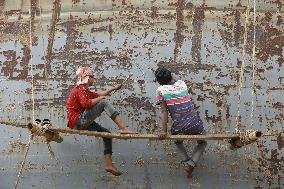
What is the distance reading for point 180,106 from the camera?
13.3 ft

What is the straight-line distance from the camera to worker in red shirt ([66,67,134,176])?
4.09 metres

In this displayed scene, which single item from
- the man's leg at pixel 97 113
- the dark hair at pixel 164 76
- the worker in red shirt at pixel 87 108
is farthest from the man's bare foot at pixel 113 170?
the dark hair at pixel 164 76

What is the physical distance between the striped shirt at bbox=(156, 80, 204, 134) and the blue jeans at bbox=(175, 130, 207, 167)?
16 cm

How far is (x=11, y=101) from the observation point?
4.87 meters

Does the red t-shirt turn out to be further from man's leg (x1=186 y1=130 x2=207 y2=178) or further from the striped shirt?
man's leg (x1=186 y1=130 x2=207 y2=178)

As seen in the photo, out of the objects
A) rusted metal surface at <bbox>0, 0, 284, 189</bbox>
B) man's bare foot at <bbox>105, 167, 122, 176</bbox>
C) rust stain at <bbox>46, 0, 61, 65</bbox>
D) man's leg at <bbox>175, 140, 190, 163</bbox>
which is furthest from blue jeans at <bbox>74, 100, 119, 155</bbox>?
rust stain at <bbox>46, 0, 61, 65</bbox>

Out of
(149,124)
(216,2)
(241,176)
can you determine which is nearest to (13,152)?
(149,124)

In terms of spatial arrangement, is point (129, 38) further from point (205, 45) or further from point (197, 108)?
point (197, 108)

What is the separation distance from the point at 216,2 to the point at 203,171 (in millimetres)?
2107

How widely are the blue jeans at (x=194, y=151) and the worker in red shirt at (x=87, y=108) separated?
1.44 feet

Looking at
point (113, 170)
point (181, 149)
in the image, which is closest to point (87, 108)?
point (113, 170)

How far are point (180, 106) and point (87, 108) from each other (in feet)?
2.42

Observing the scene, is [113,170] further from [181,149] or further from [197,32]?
[197,32]

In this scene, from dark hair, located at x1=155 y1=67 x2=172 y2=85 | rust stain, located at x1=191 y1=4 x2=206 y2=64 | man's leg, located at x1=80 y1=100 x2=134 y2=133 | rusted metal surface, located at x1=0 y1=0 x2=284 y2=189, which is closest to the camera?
dark hair, located at x1=155 y1=67 x2=172 y2=85
